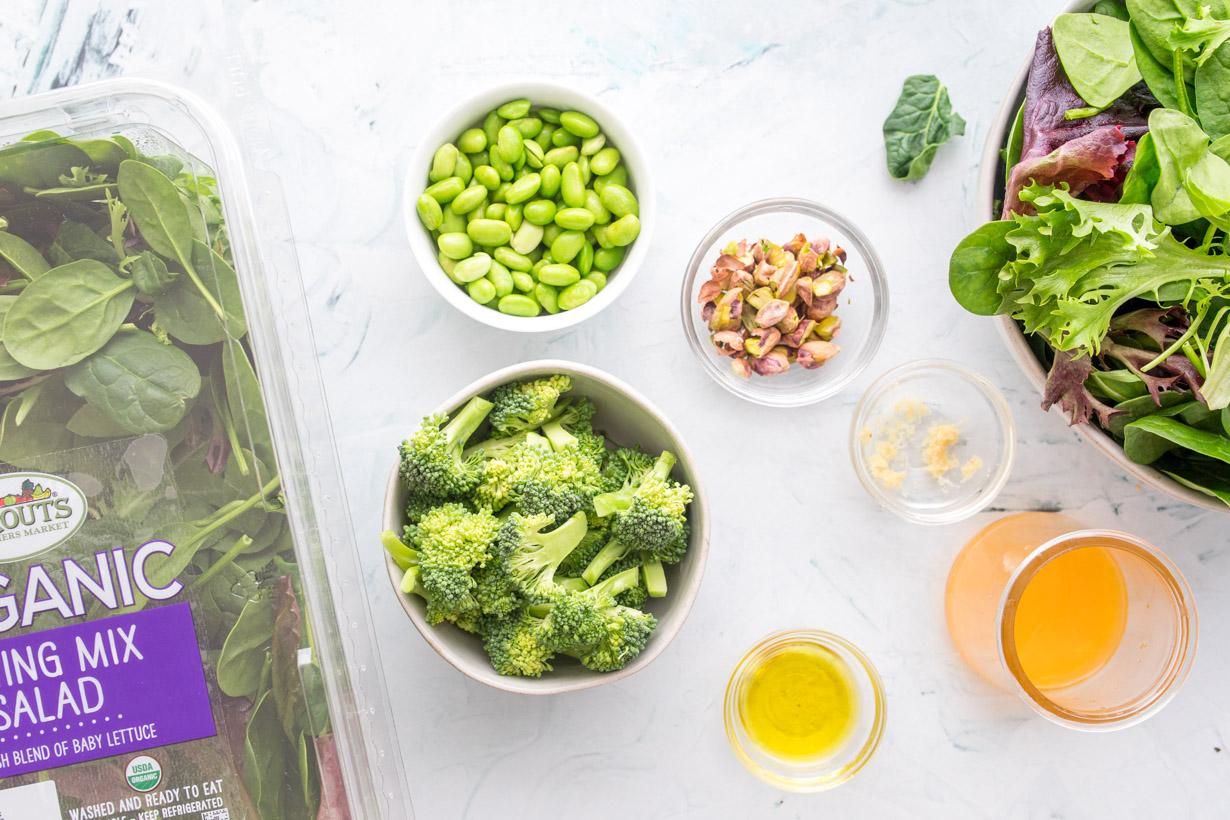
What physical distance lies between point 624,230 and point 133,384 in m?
0.67

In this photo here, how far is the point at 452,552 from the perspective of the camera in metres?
1.17

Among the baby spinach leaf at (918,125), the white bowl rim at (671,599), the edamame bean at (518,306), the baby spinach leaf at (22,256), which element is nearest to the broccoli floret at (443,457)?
the white bowl rim at (671,599)

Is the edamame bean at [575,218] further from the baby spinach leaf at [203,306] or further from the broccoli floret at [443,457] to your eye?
the baby spinach leaf at [203,306]

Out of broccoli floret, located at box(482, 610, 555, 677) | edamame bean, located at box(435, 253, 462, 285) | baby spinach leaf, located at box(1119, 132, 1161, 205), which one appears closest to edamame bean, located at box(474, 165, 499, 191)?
edamame bean, located at box(435, 253, 462, 285)

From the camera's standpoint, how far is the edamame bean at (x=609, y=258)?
1.38 m

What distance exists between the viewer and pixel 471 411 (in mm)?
1243

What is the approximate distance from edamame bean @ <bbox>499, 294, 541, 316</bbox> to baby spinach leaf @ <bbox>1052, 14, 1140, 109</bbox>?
2.53ft

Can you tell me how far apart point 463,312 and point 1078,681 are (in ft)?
3.49

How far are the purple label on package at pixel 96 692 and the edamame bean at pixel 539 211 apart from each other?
0.72 m

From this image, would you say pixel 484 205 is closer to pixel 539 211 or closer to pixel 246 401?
pixel 539 211

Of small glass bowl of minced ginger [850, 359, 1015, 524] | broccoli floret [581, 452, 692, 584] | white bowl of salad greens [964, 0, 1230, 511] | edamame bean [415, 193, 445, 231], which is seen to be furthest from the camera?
small glass bowl of minced ginger [850, 359, 1015, 524]

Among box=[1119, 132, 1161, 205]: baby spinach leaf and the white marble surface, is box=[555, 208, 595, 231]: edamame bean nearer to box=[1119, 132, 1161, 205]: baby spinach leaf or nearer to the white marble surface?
the white marble surface

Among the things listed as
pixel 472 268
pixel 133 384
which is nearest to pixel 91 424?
pixel 133 384

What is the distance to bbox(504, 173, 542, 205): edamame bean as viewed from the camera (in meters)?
1.35
